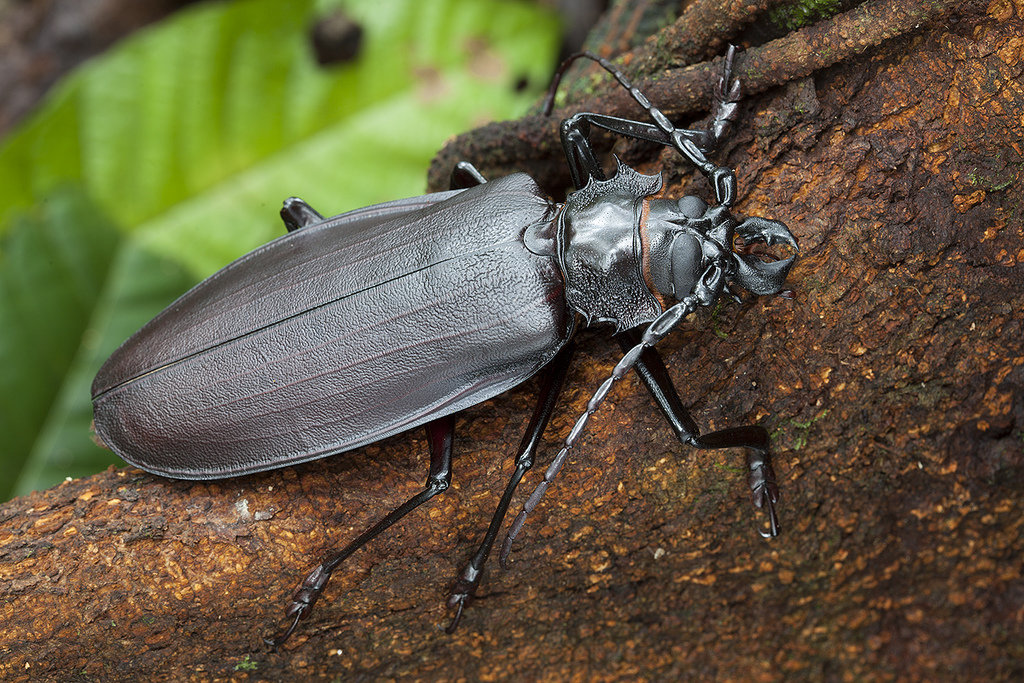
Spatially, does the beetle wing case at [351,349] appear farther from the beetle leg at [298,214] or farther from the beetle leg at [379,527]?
the beetle leg at [298,214]

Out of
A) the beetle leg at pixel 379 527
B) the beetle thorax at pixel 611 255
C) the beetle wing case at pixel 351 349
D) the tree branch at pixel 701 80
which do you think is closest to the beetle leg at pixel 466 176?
the tree branch at pixel 701 80

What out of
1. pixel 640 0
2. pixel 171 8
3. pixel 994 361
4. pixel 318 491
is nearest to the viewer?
pixel 994 361

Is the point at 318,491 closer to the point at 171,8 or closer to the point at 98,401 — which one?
the point at 98,401

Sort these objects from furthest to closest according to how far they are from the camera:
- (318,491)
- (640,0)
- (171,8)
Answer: (171,8), (640,0), (318,491)

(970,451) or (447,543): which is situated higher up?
(970,451)

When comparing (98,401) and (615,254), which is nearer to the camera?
(615,254)

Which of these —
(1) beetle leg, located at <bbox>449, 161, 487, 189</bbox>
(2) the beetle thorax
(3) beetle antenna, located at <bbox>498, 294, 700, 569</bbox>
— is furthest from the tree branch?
(3) beetle antenna, located at <bbox>498, 294, 700, 569</bbox>

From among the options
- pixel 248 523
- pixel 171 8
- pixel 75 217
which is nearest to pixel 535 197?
pixel 248 523
